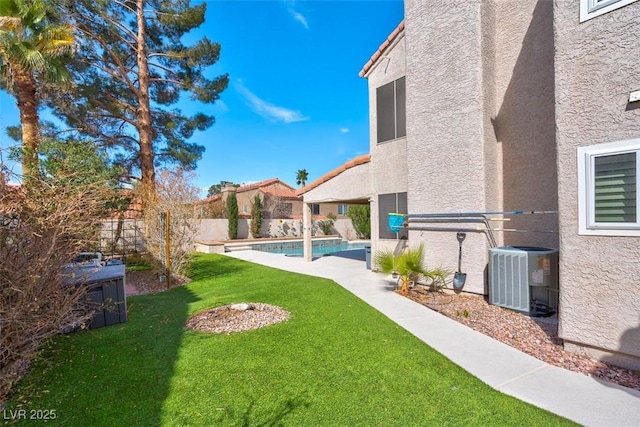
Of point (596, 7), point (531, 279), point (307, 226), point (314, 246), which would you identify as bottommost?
point (314, 246)

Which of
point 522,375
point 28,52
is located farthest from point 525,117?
point 28,52

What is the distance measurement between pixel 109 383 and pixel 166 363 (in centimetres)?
88

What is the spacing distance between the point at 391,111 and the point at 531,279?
8287 millimetres

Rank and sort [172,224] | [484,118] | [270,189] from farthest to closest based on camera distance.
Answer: [270,189]
[172,224]
[484,118]

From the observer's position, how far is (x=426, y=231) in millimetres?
11016

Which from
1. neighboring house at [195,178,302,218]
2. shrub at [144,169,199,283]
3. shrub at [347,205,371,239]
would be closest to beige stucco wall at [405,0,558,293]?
shrub at [144,169,199,283]

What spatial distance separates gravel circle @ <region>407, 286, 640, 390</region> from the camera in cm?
505

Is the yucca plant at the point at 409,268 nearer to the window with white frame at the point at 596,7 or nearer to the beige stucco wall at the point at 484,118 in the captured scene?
the beige stucco wall at the point at 484,118

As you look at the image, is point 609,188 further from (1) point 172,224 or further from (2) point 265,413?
(1) point 172,224

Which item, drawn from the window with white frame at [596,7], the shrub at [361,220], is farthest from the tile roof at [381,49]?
the shrub at [361,220]

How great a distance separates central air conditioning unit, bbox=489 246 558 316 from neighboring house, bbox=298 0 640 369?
1.19 meters

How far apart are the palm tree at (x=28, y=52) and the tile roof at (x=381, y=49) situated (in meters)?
13.1

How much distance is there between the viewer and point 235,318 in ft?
25.9

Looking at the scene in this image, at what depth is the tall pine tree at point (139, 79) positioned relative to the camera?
57.1 ft
